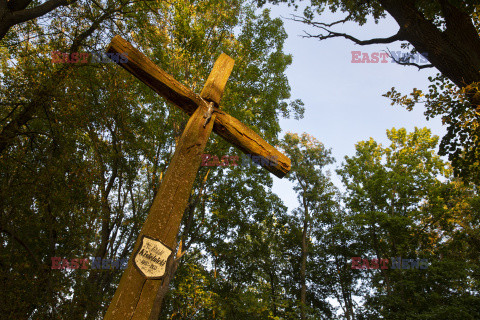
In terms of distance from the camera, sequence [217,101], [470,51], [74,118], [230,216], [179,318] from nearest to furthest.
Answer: [217,101]
[470,51]
[74,118]
[179,318]
[230,216]

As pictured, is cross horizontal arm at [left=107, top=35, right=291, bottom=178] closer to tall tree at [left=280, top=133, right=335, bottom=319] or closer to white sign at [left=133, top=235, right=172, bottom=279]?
white sign at [left=133, top=235, right=172, bottom=279]

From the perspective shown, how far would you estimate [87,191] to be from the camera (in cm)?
624

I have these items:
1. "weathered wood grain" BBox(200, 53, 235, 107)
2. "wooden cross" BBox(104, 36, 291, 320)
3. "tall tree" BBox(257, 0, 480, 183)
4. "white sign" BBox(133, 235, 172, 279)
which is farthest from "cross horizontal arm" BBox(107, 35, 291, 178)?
"tall tree" BBox(257, 0, 480, 183)

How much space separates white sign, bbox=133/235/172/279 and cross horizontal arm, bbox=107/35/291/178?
1240mm

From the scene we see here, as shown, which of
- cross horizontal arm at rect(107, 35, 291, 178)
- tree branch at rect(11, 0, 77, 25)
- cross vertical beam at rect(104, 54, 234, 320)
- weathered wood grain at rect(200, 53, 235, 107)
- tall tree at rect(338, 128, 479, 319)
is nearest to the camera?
cross vertical beam at rect(104, 54, 234, 320)

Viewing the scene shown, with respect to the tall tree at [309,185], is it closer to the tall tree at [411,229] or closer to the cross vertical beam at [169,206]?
the tall tree at [411,229]

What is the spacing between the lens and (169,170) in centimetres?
192

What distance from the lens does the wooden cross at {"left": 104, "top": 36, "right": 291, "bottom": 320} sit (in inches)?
58.4

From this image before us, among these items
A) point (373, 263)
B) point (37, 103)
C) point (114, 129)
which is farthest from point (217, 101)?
point (373, 263)

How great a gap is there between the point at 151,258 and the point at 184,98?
136 cm

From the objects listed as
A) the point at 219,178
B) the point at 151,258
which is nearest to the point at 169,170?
the point at 151,258

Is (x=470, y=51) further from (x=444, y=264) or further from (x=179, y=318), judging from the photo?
(x=444, y=264)

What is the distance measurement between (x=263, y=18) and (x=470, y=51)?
8.97 m

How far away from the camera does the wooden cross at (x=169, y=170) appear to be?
1484 millimetres
